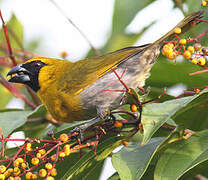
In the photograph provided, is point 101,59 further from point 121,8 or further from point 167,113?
point 167,113

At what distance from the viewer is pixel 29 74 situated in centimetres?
356

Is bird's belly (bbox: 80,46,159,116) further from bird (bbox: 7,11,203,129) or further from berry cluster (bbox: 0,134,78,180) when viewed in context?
berry cluster (bbox: 0,134,78,180)

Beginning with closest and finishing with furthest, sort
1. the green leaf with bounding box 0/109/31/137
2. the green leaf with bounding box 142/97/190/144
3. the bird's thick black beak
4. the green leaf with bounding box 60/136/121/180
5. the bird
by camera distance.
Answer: the green leaf with bounding box 142/97/190/144
the green leaf with bounding box 60/136/121/180
the green leaf with bounding box 0/109/31/137
the bird
the bird's thick black beak

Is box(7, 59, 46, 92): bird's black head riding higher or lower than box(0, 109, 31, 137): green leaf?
higher

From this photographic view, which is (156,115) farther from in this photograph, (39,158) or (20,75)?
(20,75)

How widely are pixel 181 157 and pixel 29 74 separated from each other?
202 cm

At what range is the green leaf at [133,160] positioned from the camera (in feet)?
6.11

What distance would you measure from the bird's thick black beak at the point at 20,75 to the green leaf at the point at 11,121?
0.61 m

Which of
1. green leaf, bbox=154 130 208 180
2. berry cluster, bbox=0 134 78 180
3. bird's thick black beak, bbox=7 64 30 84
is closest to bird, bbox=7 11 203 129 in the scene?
bird's thick black beak, bbox=7 64 30 84

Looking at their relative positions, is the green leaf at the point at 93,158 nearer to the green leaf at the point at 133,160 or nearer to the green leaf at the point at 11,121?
the green leaf at the point at 133,160

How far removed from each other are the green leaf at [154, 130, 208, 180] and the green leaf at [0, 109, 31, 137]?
3.60ft

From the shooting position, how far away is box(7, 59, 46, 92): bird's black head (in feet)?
11.4

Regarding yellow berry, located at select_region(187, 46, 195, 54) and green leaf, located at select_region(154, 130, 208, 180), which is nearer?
green leaf, located at select_region(154, 130, 208, 180)

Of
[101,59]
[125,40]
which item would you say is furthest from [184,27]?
[125,40]
